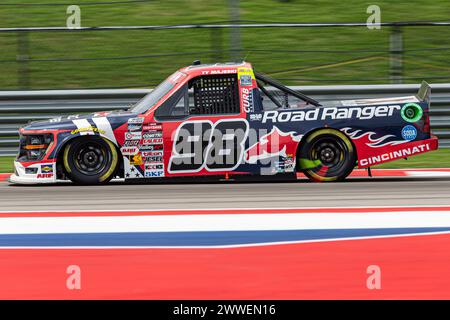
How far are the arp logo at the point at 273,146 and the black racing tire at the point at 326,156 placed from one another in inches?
6.2

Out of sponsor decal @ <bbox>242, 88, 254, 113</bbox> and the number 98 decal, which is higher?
sponsor decal @ <bbox>242, 88, 254, 113</bbox>

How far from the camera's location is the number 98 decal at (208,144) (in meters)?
Result: 11.5

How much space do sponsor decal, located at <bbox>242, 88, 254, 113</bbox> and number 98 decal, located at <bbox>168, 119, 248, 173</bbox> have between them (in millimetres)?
155

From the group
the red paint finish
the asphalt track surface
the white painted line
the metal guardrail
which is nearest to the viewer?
the red paint finish

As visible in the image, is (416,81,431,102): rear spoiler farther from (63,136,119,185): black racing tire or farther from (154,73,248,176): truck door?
(63,136,119,185): black racing tire

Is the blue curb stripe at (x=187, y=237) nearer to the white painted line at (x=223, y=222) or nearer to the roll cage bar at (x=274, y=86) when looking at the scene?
the white painted line at (x=223, y=222)

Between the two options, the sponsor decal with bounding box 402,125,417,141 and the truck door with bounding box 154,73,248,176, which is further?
the sponsor decal with bounding box 402,125,417,141

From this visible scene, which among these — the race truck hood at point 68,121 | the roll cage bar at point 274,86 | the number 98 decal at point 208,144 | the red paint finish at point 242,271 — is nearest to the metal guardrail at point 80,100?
the roll cage bar at point 274,86

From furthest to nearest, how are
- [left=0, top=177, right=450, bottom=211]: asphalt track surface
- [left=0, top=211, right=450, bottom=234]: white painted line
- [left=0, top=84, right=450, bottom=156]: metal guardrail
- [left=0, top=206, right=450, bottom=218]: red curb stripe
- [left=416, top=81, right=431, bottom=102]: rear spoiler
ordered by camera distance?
[left=0, top=84, right=450, bottom=156]: metal guardrail
[left=416, top=81, right=431, bottom=102]: rear spoiler
[left=0, top=177, right=450, bottom=211]: asphalt track surface
[left=0, top=206, right=450, bottom=218]: red curb stripe
[left=0, top=211, right=450, bottom=234]: white painted line

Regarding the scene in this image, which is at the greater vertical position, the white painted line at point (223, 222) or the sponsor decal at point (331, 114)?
the sponsor decal at point (331, 114)

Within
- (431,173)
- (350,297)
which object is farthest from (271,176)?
(350,297)

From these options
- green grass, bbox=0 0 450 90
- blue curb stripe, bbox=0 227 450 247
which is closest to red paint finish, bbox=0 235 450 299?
blue curb stripe, bbox=0 227 450 247

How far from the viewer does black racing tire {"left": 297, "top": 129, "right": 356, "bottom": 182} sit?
38.4 ft

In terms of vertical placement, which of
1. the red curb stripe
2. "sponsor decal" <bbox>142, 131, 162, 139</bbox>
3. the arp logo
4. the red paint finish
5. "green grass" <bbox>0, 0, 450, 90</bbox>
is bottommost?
the red paint finish
